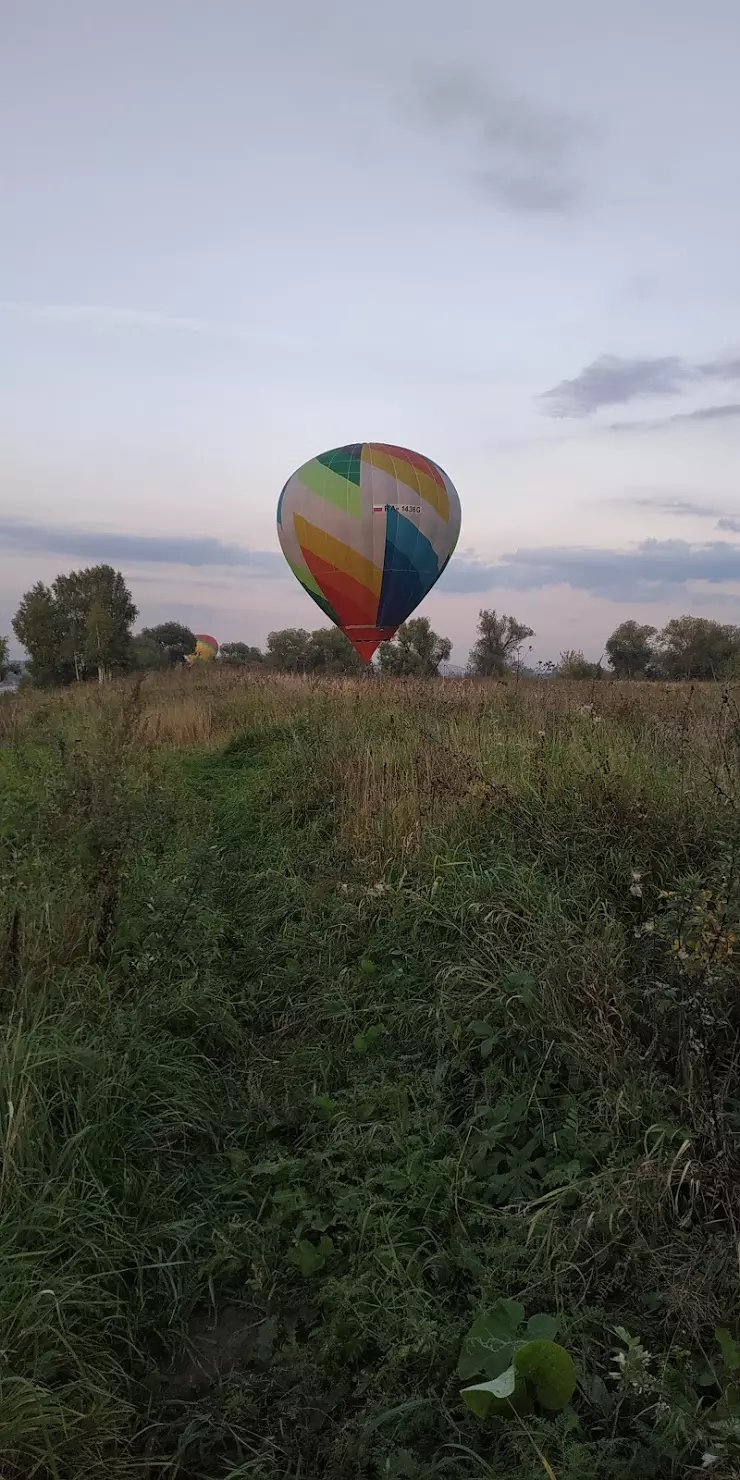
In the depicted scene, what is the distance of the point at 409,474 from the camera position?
14117 millimetres

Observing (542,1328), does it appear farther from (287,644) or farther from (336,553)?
(287,644)

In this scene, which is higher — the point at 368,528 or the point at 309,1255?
the point at 368,528

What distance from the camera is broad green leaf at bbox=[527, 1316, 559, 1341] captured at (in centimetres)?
185

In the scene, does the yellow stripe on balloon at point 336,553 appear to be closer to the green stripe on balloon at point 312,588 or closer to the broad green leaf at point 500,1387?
the green stripe on balloon at point 312,588

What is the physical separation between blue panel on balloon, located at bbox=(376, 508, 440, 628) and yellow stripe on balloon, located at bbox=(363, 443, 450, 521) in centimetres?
63

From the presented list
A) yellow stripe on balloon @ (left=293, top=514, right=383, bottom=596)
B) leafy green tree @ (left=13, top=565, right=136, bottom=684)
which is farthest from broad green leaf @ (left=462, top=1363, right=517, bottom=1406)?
leafy green tree @ (left=13, top=565, right=136, bottom=684)

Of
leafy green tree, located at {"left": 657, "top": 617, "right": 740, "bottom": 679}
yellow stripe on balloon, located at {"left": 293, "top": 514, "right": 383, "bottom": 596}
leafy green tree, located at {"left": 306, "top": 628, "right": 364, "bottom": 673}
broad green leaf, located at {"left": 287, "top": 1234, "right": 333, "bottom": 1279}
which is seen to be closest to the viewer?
broad green leaf, located at {"left": 287, "top": 1234, "right": 333, "bottom": 1279}

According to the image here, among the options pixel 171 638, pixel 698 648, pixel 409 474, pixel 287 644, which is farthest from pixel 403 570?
pixel 171 638

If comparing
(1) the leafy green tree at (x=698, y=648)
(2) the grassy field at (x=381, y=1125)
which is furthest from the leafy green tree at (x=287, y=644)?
(2) the grassy field at (x=381, y=1125)

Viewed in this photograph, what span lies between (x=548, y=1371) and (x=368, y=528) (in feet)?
43.6

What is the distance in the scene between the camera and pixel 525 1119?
2600 millimetres

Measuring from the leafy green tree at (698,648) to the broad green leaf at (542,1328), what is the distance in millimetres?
5019

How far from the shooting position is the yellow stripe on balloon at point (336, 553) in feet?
46.9

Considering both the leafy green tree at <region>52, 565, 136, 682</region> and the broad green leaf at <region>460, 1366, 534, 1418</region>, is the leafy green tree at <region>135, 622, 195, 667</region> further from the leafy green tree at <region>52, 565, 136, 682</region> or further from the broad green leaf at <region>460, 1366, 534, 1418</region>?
the broad green leaf at <region>460, 1366, 534, 1418</region>
